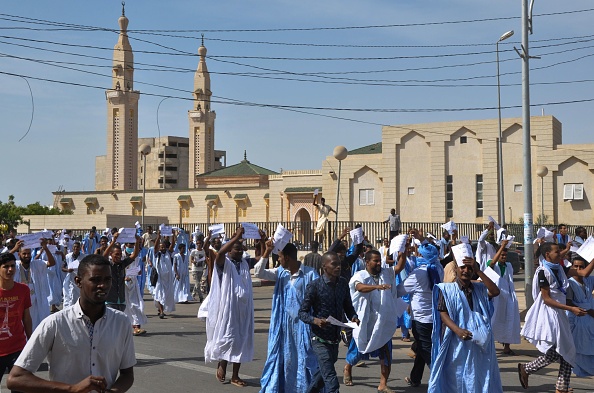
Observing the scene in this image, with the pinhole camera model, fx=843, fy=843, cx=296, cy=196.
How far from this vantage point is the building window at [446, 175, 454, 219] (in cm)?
5122

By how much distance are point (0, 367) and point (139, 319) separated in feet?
22.7

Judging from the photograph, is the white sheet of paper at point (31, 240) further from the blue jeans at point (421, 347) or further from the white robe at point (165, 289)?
the white robe at point (165, 289)

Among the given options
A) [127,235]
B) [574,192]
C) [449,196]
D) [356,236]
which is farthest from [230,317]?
[449,196]

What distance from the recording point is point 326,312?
26.3 feet

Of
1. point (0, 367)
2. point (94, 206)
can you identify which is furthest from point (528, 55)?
point (94, 206)

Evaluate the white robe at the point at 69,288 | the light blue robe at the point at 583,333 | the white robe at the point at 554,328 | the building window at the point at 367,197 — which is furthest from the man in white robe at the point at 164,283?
the building window at the point at 367,197

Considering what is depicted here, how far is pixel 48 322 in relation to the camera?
4.32 meters

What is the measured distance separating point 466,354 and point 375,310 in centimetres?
299

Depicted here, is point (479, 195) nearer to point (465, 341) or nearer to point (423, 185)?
point (423, 185)

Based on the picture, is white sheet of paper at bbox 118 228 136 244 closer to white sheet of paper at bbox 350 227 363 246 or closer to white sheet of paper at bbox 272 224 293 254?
white sheet of paper at bbox 350 227 363 246

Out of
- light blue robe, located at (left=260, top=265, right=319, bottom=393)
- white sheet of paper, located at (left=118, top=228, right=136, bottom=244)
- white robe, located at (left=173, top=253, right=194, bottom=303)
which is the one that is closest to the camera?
light blue robe, located at (left=260, top=265, right=319, bottom=393)

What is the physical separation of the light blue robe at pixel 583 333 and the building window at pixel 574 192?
39636 millimetres

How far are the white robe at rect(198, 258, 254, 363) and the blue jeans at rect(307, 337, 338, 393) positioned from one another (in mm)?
2420

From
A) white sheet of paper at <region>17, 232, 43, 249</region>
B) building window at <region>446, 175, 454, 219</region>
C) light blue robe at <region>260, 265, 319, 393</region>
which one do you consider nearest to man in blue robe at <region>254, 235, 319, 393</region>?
light blue robe at <region>260, 265, 319, 393</region>
